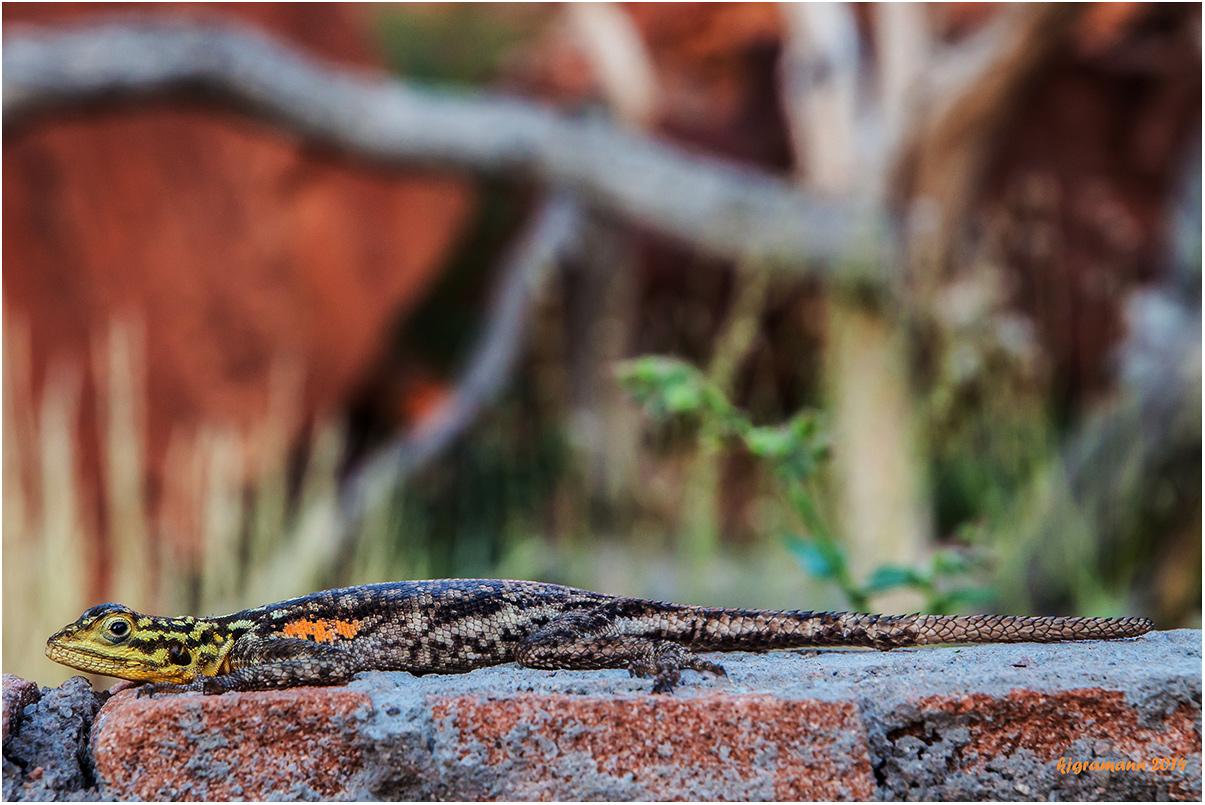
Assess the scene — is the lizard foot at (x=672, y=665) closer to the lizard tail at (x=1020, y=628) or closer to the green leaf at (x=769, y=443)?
the lizard tail at (x=1020, y=628)

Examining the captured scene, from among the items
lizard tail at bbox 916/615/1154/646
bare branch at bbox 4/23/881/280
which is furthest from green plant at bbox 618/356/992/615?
bare branch at bbox 4/23/881/280

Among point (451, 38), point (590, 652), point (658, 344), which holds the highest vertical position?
point (451, 38)

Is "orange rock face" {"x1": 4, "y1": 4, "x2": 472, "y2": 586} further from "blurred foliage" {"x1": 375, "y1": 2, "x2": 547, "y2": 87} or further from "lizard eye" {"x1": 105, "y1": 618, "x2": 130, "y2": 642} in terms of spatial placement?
"lizard eye" {"x1": 105, "y1": 618, "x2": 130, "y2": 642}

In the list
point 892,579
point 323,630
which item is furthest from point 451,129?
point 323,630

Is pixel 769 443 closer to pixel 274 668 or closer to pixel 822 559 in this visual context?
pixel 822 559

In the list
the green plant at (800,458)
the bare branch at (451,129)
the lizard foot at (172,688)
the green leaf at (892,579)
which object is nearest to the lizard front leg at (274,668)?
the lizard foot at (172,688)

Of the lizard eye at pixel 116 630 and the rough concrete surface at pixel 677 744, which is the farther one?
the lizard eye at pixel 116 630
